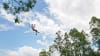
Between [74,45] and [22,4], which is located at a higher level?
[74,45]

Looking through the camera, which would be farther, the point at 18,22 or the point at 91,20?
the point at 91,20

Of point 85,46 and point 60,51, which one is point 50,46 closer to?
point 60,51

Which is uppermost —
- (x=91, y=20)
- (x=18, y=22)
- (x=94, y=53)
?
(x=91, y=20)

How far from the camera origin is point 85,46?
7269 centimetres

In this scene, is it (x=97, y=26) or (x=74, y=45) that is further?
(x=74, y=45)

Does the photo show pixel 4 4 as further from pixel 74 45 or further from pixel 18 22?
pixel 74 45

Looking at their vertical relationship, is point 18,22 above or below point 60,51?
below

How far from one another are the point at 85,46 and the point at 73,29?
4168 mm

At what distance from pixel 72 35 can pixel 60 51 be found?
4110 mm

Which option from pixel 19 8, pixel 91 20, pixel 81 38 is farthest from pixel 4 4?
pixel 81 38

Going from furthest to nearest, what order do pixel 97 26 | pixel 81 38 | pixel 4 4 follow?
pixel 81 38
pixel 97 26
pixel 4 4

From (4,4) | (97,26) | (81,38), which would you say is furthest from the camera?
(81,38)

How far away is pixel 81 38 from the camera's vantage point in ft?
235

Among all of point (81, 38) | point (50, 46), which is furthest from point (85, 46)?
point (50, 46)
